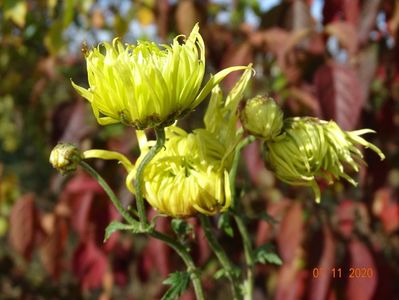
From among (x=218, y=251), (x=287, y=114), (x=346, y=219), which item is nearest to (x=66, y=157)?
(x=218, y=251)

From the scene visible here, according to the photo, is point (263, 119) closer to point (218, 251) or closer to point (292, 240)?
point (218, 251)

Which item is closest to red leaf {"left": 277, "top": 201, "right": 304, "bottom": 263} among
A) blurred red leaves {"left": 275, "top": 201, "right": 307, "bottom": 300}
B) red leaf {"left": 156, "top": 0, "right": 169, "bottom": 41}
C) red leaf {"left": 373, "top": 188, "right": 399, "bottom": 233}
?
blurred red leaves {"left": 275, "top": 201, "right": 307, "bottom": 300}

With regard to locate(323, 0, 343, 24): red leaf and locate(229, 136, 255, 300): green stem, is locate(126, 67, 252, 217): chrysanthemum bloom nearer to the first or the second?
locate(229, 136, 255, 300): green stem

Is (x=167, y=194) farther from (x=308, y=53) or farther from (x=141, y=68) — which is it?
(x=308, y=53)

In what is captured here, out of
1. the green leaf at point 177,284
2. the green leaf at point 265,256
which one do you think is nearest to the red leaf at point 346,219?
the green leaf at point 265,256

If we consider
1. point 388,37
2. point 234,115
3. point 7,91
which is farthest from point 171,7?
point 234,115
